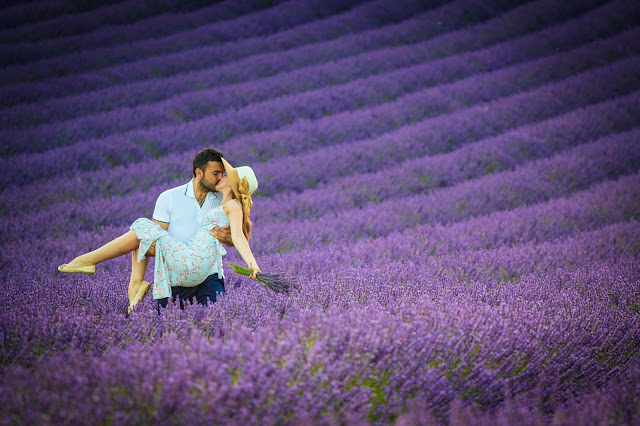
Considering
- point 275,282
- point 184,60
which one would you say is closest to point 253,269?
point 275,282

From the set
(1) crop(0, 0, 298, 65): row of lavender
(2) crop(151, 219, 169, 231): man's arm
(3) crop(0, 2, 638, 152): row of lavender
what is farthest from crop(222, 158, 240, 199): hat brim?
(1) crop(0, 0, 298, 65): row of lavender

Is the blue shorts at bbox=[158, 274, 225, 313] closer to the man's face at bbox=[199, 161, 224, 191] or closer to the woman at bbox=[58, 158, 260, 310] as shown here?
the woman at bbox=[58, 158, 260, 310]

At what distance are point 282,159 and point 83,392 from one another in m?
5.47

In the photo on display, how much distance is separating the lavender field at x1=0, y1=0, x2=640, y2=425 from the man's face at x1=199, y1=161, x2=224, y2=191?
0.55 metres

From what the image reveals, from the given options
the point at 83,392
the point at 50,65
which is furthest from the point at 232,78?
the point at 83,392

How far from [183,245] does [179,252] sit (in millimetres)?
39

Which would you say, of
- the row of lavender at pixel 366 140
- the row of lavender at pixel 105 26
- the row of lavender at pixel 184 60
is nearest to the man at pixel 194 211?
the row of lavender at pixel 366 140

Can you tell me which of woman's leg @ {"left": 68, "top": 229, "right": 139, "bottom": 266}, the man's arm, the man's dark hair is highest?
the man's dark hair

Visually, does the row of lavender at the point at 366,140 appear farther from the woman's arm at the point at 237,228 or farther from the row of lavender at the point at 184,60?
the woman's arm at the point at 237,228

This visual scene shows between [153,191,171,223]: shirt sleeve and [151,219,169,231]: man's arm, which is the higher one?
[153,191,171,223]: shirt sleeve

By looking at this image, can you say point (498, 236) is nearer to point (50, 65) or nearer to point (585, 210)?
point (585, 210)

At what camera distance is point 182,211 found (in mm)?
2910

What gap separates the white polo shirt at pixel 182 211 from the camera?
2893 mm

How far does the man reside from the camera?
284 centimetres
